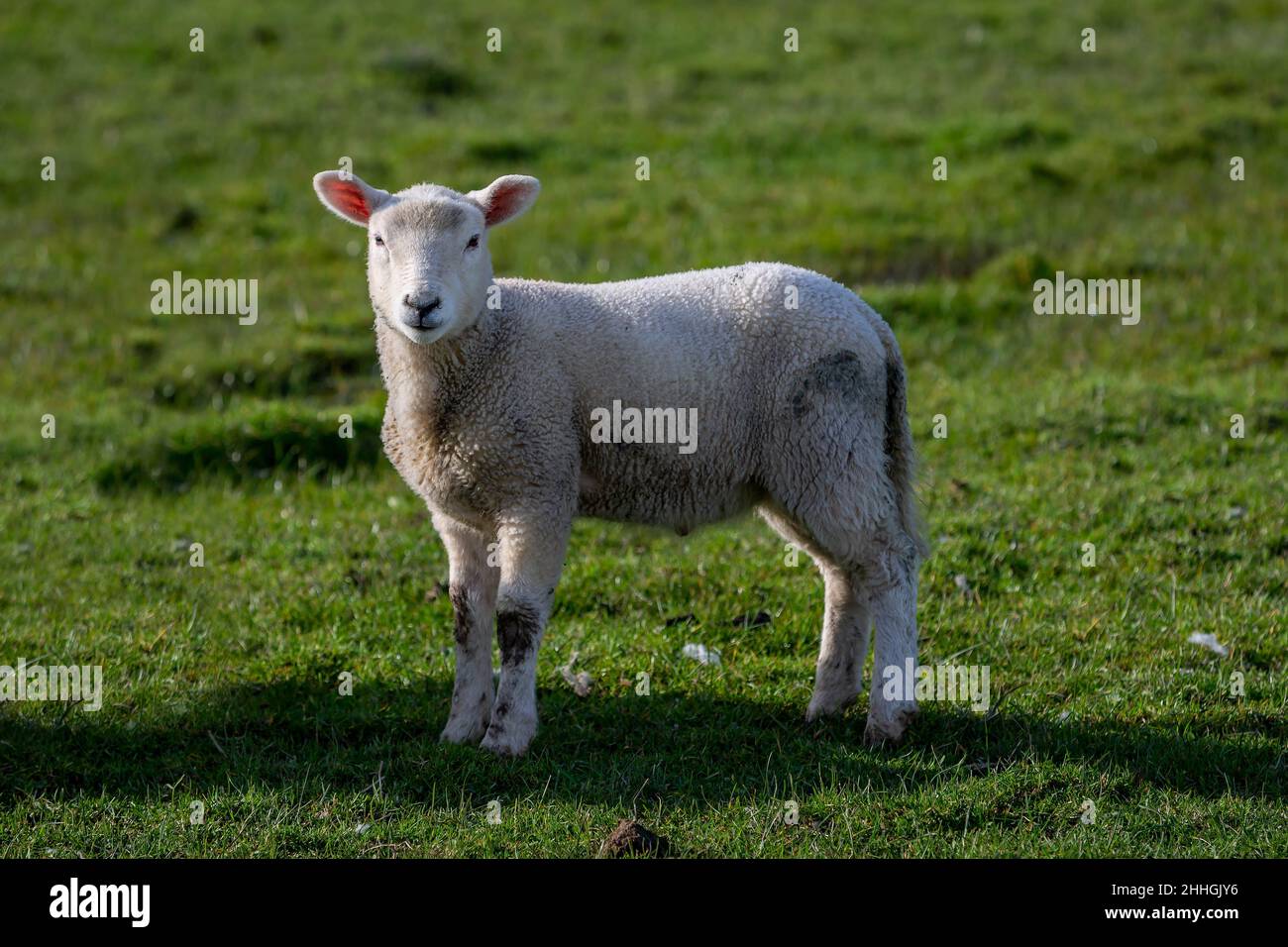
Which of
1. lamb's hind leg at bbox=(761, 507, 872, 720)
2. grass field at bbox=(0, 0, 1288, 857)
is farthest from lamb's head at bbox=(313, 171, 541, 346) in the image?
grass field at bbox=(0, 0, 1288, 857)

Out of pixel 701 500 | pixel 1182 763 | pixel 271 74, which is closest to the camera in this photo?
pixel 1182 763

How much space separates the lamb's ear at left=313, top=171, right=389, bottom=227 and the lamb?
0.4 inches

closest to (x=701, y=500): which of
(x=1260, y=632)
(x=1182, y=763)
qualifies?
(x=1182, y=763)

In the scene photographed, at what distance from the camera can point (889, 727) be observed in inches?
268

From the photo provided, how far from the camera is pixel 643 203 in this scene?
50.0 feet

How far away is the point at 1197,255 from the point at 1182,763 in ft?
26.5

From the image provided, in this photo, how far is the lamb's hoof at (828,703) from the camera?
7.14m

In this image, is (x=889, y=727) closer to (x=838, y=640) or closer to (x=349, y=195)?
(x=838, y=640)

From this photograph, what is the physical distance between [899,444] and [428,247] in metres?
2.36

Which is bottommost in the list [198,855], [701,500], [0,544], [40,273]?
[198,855]

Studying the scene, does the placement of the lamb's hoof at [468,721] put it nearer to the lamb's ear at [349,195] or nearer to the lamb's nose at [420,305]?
the lamb's nose at [420,305]

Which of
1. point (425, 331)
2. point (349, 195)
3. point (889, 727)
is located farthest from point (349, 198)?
point (889, 727)

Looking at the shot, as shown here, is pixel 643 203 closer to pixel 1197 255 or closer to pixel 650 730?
pixel 1197 255

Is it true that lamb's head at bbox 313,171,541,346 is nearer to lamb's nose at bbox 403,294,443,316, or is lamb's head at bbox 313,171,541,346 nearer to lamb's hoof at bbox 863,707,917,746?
lamb's nose at bbox 403,294,443,316
